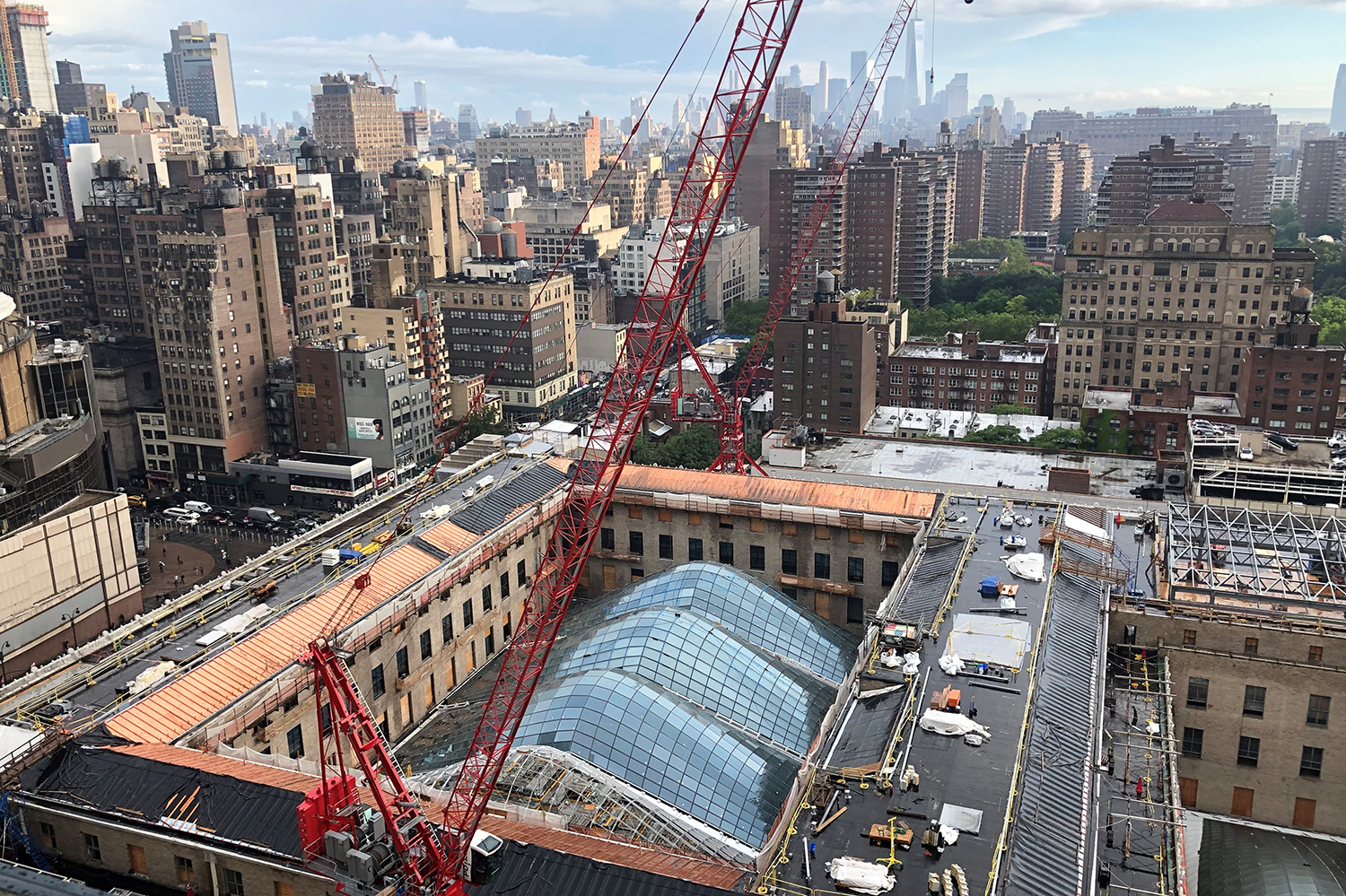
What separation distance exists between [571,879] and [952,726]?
799 inches

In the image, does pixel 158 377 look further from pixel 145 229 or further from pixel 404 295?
pixel 404 295

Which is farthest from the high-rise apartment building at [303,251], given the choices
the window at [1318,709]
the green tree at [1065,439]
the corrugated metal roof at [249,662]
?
the window at [1318,709]

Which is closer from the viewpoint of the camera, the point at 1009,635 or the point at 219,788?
the point at 219,788

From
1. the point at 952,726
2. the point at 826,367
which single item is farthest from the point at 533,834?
the point at 826,367

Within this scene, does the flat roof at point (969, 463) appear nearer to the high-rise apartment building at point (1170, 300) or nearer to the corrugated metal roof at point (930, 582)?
the corrugated metal roof at point (930, 582)

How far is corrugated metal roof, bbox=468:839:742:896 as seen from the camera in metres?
39.2

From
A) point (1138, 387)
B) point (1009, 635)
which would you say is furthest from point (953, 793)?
point (1138, 387)

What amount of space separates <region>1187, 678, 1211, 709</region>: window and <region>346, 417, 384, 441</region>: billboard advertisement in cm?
11741

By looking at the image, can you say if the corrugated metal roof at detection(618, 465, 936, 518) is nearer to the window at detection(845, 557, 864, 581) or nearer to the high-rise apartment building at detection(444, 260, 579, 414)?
the window at detection(845, 557, 864, 581)

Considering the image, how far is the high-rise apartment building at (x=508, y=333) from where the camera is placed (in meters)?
191

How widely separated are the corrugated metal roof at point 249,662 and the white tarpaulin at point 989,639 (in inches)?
1382

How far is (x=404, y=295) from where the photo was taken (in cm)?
18062

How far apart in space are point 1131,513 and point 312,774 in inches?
2632

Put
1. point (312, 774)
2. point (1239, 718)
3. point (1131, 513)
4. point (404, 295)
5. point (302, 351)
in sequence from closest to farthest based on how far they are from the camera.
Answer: point (312, 774) < point (1239, 718) < point (1131, 513) < point (302, 351) < point (404, 295)
